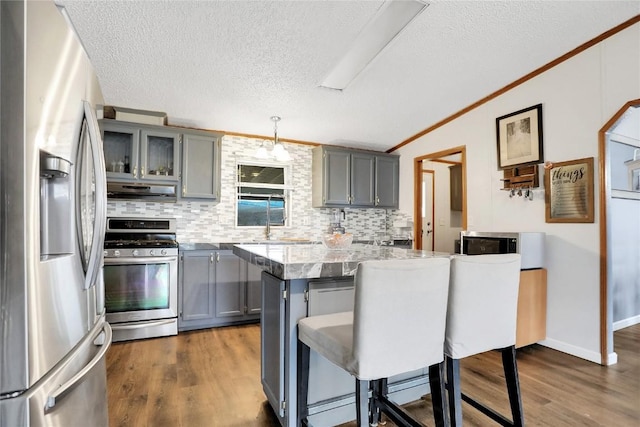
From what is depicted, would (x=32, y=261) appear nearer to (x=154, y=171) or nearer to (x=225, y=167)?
(x=154, y=171)

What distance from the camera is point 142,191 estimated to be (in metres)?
3.62

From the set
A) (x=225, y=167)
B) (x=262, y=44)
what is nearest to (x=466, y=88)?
(x=262, y=44)

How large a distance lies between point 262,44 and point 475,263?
7.51 ft

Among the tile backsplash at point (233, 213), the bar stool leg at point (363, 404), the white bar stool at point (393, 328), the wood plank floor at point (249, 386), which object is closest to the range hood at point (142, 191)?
the tile backsplash at point (233, 213)

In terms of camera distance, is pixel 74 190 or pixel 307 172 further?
pixel 307 172

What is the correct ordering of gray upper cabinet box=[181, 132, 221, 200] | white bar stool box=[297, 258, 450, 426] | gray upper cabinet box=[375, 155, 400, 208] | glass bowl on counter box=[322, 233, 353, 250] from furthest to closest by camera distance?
gray upper cabinet box=[375, 155, 400, 208] < gray upper cabinet box=[181, 132, 221, 200] < glass bowl on counter box=[322, 233, 353, 250] < white bar stool box=[297, 258, 450, 426]

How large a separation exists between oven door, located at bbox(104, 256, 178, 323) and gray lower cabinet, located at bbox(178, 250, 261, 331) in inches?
4.9

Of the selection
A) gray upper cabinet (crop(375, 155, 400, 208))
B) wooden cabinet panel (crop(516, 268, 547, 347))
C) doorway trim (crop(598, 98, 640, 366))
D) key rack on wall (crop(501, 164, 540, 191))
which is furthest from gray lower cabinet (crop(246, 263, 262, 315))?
doorway trim (crop(598, 98, 640, 366))

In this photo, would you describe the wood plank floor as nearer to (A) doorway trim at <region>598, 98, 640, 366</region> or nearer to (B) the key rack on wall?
(A) doorway trim at <region>598, 98, 640, 366</region>

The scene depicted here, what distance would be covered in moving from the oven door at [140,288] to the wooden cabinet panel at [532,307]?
3326 millimetres

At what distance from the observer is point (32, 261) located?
2.72 feet

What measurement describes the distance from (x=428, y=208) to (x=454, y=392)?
206 inches

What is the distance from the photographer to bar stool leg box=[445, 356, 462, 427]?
1.41 metres

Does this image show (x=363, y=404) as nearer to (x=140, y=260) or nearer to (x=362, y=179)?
(x=140, y=260)
